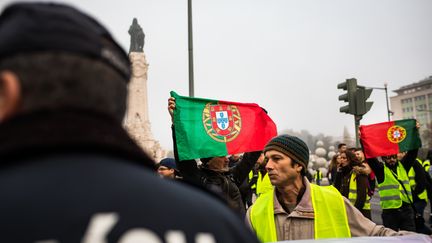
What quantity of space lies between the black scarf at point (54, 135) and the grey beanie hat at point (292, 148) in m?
2.90

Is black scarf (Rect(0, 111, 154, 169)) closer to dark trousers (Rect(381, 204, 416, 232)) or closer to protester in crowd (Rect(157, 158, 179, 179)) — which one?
protester in crowd (Rect(157, 158, 179, 179))

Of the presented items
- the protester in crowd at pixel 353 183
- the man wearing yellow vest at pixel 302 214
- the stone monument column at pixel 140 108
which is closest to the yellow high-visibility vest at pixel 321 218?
the man wearing yellow vest at pixel 302 214

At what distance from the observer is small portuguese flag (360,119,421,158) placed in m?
7.48

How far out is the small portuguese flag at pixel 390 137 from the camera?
→ 7484 millimetres

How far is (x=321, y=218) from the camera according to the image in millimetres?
3348

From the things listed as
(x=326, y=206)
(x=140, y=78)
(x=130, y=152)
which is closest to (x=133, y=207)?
(x=130, y=152)

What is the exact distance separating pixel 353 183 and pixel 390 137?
104 cm

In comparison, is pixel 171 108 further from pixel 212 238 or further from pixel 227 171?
pixel 212 238

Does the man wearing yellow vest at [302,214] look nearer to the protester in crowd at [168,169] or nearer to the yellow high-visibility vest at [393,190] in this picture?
the protester in crowd at [168,169]

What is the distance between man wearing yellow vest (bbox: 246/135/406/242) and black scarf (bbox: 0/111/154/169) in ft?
8.46

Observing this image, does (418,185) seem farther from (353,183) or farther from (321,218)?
(321,218)

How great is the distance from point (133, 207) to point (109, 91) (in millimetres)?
237

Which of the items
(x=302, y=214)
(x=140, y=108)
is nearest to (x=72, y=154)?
(x=302, y=214)

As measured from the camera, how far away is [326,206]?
338cm
